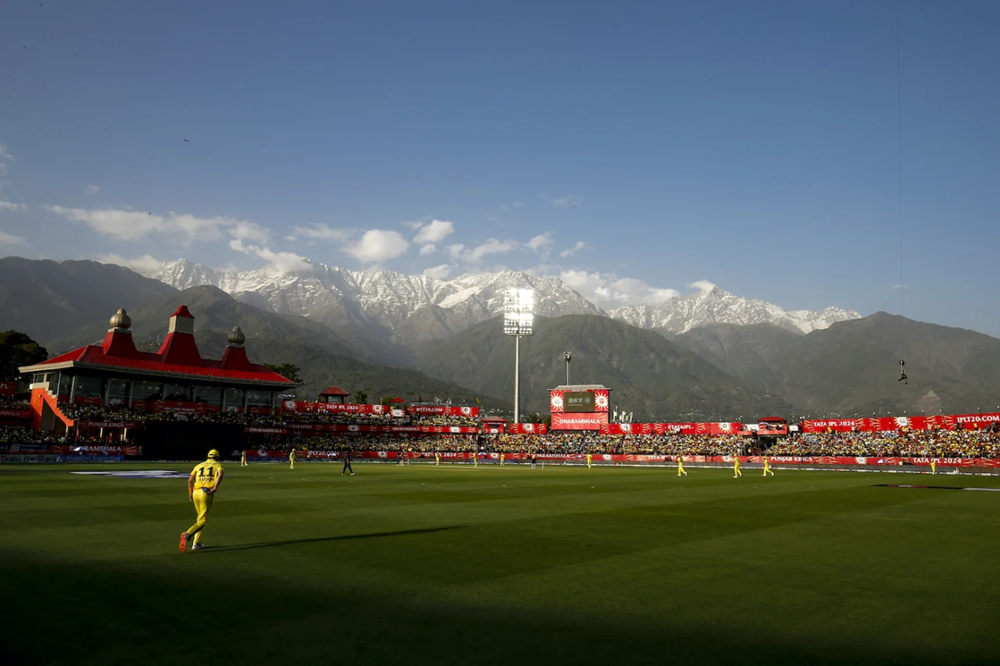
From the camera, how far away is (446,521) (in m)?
19.9

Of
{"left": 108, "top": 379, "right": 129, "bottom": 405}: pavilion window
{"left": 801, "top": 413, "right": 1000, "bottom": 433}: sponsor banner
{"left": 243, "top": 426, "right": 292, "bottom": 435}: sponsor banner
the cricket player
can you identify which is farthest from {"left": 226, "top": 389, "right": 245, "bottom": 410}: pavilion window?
the cricket player

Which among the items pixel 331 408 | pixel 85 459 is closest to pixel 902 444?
pixel 331 408

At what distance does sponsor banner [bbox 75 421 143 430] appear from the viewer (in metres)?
72.5

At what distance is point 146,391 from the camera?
91.8 m

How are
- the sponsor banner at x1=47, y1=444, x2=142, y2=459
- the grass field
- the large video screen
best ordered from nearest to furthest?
the grass field < the sponsor banner at x1=47, y1=444, x2=142, y2=459 < the large video screen

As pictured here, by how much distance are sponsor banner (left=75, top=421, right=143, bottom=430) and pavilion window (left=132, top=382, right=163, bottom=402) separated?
15.9 metres

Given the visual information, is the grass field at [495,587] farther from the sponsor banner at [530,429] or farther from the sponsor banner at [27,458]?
the sponsor banner at [530,429]

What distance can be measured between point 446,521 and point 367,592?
9706mm

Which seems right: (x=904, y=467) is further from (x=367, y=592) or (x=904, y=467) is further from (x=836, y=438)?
(x=367, y=592)

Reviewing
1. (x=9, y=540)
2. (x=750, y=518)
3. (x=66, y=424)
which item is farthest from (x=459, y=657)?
(x=66, y=424)

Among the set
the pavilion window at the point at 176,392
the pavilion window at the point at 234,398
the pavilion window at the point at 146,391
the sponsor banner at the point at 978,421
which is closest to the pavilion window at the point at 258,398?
the pavilion window at the point at 234,398

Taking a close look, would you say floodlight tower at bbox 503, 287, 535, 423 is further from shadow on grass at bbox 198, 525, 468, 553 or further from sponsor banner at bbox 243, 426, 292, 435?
Result: shadow on grass at bbox 198, 525, 468, 553

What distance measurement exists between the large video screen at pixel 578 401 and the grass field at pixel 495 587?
240ft

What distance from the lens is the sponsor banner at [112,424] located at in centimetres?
7250
